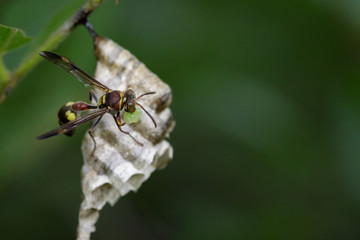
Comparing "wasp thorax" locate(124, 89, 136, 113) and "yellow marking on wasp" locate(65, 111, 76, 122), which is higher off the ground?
"wasp thorax" locate(124, 89, 136, 113)

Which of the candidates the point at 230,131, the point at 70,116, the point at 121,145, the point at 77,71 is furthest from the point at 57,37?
the point at 230,131

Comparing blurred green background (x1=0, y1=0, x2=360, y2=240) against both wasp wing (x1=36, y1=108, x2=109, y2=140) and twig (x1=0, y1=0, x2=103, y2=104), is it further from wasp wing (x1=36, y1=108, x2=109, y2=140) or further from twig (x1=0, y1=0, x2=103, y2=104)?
wasp wing (x1=36, y1=108, x2=109, y2=140)

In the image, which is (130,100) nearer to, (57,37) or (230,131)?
(57,37)

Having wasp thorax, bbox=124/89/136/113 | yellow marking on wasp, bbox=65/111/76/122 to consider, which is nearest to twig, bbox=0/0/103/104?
yellow marking on wasp, bbox=65/111/76/122

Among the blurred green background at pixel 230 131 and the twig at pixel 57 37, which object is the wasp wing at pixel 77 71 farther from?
the blurred green background at pixel 230 131

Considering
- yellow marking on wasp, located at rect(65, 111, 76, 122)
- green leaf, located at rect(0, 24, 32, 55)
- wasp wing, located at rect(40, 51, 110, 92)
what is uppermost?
wasp wing, located at rect(40, 51, 110, 92)

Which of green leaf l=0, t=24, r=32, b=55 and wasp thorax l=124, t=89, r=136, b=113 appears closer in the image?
green leaf l=0, t=24, r=32, b=55
